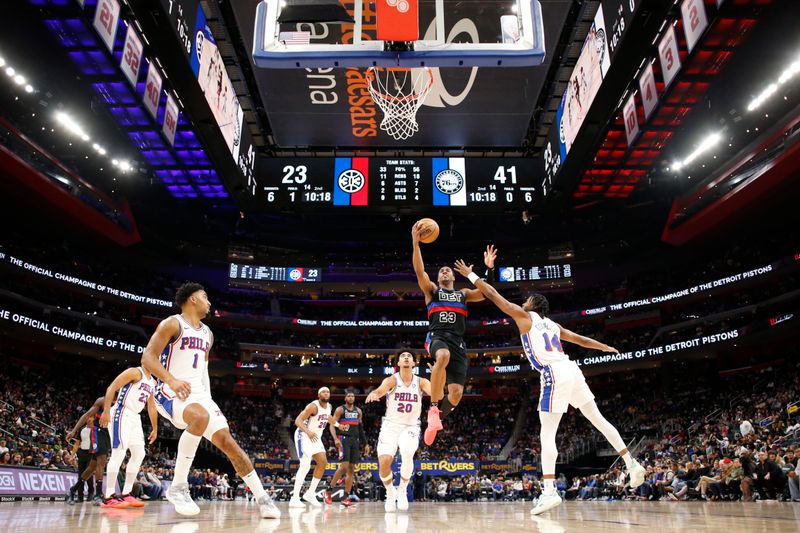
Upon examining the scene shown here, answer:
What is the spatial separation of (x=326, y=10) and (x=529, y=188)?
10.4m

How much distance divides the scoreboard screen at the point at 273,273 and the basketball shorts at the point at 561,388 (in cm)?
3342

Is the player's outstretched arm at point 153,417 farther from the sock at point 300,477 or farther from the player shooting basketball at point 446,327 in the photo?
the player shooting basketball at point 446,327

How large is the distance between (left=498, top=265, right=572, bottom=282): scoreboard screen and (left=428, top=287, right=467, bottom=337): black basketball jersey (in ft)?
102

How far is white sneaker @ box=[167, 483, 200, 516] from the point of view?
5547 mm

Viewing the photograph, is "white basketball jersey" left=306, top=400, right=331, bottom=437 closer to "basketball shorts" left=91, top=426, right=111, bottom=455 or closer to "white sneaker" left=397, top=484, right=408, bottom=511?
"white sneaker" left=397, top=484, right=408, bottom=511

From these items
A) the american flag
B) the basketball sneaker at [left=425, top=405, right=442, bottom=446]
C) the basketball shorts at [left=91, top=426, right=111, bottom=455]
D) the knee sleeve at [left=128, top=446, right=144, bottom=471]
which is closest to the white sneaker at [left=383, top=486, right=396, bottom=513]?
the basketball sneaker at [left=425, top=405, right=442, bottom=446]

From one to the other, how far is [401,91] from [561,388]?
407 inches

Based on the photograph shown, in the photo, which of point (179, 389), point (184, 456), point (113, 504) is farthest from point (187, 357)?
point (113, 504)

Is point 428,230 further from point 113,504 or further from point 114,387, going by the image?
point 113,504

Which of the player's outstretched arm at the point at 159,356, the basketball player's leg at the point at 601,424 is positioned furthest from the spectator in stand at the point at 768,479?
the player's outstretched arm at the point at 159,356

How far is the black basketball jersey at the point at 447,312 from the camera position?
7.08 meters

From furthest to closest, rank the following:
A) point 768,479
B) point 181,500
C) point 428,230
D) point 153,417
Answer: point 768,479
point 153,417
point 428,230
point 181,500

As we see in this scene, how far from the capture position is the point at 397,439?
28.0 ft

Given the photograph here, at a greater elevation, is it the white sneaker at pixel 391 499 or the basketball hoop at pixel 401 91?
the basketball hoop at pixel 401 91
